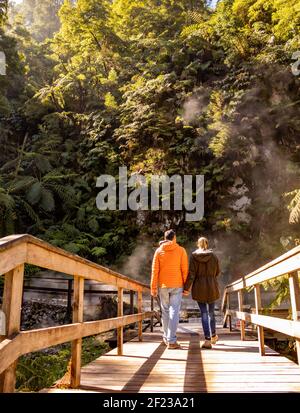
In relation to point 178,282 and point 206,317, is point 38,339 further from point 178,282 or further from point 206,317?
point 206,317

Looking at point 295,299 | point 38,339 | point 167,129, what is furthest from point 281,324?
point 167,129

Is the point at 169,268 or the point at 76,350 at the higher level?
the point at 169,268

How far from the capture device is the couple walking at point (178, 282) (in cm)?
583

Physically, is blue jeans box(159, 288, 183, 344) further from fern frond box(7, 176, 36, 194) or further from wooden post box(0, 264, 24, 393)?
fern frond box(7, 176, 36, 194)

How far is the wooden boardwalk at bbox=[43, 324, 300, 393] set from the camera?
3145mm

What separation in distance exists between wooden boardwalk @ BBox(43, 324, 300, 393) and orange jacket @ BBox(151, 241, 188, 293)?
1061mm

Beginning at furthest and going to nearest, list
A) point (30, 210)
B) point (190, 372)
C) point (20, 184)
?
1. point (20, 184)
2. point (30, 210)
3. point (190, 372)

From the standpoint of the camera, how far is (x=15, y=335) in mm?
2068

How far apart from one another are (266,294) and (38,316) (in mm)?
9369

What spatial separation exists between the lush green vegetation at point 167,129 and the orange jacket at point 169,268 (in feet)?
30.6

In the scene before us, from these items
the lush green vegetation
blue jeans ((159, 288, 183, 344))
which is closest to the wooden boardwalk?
blue jeans ((159, 288, 183, 344))

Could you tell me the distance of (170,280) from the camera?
5809 mm

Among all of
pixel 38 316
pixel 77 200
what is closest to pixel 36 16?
pixel 77 200

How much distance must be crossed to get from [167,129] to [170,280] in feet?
50.0
